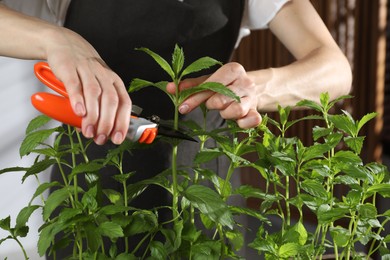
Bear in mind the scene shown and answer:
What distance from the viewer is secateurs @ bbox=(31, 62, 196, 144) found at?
2.66ft

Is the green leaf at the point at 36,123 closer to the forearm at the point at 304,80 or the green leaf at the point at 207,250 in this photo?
the green leaf at the point at 207,250

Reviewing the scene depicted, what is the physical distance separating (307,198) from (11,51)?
621 mm

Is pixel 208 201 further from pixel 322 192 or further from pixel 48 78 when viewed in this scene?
pixel 48 78

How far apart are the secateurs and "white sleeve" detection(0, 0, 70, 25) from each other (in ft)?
2.37

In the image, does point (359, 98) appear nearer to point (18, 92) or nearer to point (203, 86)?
point (18, 92)

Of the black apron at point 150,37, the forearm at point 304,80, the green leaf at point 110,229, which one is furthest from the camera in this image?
the black apron at point 150,37

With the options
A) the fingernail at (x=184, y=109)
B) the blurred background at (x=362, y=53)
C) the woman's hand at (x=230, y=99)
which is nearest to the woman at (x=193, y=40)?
the woman's hand at (x=230, y=99)

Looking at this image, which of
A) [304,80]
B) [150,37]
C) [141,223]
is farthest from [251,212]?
[150,37]

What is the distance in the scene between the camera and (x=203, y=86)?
82 centimetres

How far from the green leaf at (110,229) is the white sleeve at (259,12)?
0.98 metres

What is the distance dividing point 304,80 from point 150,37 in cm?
38

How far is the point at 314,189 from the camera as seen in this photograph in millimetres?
873

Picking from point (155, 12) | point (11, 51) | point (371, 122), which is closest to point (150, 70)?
point (155, 12)

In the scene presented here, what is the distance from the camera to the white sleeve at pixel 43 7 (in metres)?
1.59
